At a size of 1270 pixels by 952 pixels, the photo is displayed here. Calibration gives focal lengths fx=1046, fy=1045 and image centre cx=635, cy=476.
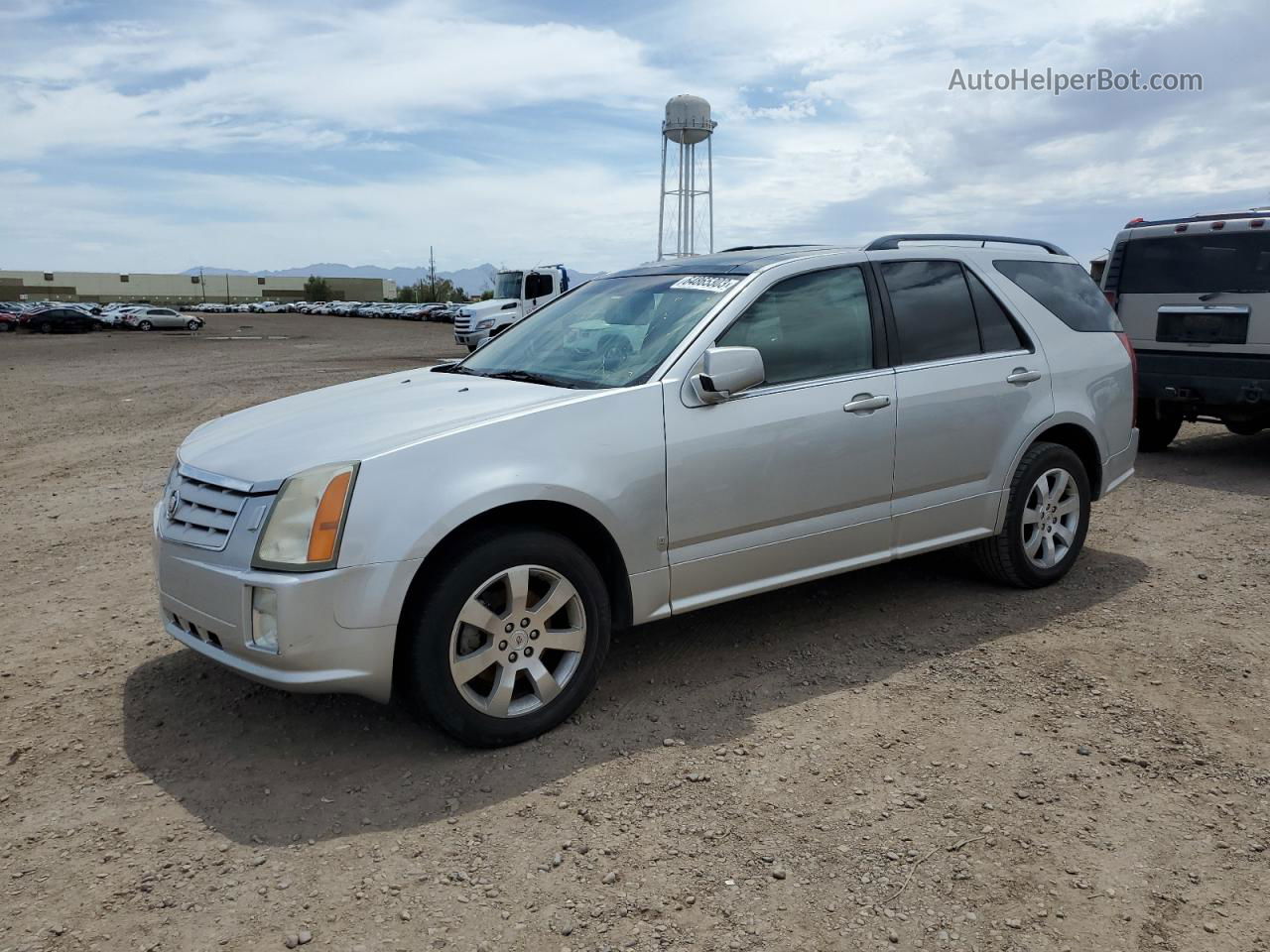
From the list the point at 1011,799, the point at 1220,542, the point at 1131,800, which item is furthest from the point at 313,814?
the point at 1220,542

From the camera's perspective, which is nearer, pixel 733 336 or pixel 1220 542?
pixel 733 336

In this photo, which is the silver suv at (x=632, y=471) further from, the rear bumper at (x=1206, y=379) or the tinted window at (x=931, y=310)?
the rear bumper at (x=1206, y=379)

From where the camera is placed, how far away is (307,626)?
3.39 meters

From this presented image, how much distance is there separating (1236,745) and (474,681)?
9.12 feet

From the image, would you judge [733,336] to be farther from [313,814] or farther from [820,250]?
[313,814]

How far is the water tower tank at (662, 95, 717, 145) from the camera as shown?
4825 cm

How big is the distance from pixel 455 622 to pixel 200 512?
1004mm

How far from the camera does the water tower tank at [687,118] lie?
48250mm

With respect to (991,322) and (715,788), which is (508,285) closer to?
(991,322)

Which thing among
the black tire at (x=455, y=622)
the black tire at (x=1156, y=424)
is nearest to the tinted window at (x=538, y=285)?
the black tire at (x=1156, y=424)

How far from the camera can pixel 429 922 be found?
111 inches

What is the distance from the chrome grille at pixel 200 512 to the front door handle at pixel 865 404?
251 centimetres

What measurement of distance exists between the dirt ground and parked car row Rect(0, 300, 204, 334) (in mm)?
49681

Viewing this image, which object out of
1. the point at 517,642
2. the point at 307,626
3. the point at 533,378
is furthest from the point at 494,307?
the point at 307,626
